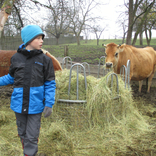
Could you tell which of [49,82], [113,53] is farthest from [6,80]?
[113,53]

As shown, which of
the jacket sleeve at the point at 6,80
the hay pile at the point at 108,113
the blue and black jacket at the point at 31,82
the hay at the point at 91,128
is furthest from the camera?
the hay pile at the point at 108,113

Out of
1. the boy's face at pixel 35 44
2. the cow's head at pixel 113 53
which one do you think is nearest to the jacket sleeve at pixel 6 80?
the boy's face at pixel 35 44

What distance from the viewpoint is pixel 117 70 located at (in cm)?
463

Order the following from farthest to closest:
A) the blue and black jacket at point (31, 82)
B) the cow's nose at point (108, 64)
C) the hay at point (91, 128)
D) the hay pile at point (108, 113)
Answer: the cow's nose at point (108, 64), the hay pile at point (108, 113), the hay at point (91, 128), the blue and black jacket at point (31, 82)

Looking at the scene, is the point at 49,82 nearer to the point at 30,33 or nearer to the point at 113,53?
the point at 30,33

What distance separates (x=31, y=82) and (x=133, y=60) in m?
3.89

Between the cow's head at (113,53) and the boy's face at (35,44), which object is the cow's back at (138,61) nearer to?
the cow's head at (113,53)

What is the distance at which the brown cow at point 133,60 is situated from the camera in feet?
14.1

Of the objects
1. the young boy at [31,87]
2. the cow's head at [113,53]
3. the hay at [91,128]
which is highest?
the cow's head at [113,53]

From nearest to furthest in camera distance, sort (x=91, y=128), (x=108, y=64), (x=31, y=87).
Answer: (x=31, y=87), (x=91, y=128), (x=108, y=64)

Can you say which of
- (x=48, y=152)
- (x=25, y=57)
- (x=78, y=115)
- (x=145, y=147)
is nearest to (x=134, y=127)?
(x=145, y=147)

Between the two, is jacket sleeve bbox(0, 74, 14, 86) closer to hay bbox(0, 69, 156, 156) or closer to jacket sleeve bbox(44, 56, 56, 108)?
jacket sleeve bbox(44, 56, 56, 108)

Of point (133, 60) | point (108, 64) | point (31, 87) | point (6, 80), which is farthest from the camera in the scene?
point (133, 60)

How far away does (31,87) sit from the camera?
5.70 feet
